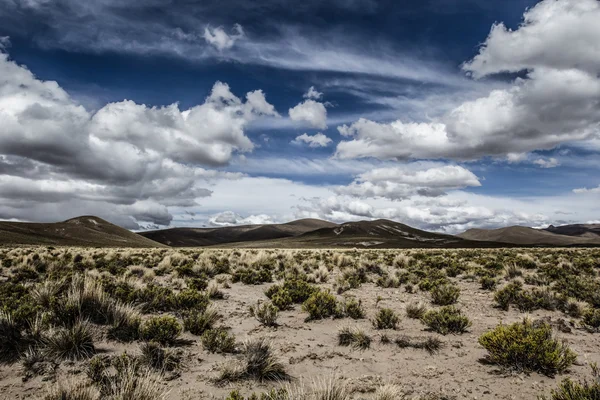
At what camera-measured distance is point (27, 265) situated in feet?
63.5

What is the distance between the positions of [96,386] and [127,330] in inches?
97.5

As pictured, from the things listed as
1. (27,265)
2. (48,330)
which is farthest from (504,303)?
(27,265)

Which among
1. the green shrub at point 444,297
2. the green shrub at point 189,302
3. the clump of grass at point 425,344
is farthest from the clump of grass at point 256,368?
the green shrub at point 444,297

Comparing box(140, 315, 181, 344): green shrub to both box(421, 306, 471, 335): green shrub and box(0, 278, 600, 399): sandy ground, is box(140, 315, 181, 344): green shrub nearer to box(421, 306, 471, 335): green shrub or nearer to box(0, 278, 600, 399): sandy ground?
box(0, 278, 600, 399): sandy ground

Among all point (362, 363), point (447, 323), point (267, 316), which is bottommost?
point (362, 363)

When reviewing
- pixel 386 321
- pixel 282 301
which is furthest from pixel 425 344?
pixel 282 301

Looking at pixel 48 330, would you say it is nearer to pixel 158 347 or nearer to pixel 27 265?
pixel 158 347

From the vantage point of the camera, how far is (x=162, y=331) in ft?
25.2

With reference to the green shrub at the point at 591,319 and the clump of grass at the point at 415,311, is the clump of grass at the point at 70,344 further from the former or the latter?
the green shrub at the point at 591,319

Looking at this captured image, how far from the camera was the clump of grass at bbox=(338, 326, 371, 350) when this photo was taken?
815cm

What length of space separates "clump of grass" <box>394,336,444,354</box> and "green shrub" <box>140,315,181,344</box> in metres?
5.50

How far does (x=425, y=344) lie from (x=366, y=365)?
6.07 ft

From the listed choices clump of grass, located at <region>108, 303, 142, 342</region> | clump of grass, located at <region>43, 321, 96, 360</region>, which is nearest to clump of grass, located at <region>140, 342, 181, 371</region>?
clump of grass, located at <region>108, 303, 142, 342</region>

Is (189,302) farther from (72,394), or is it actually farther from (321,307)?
(72,394)
